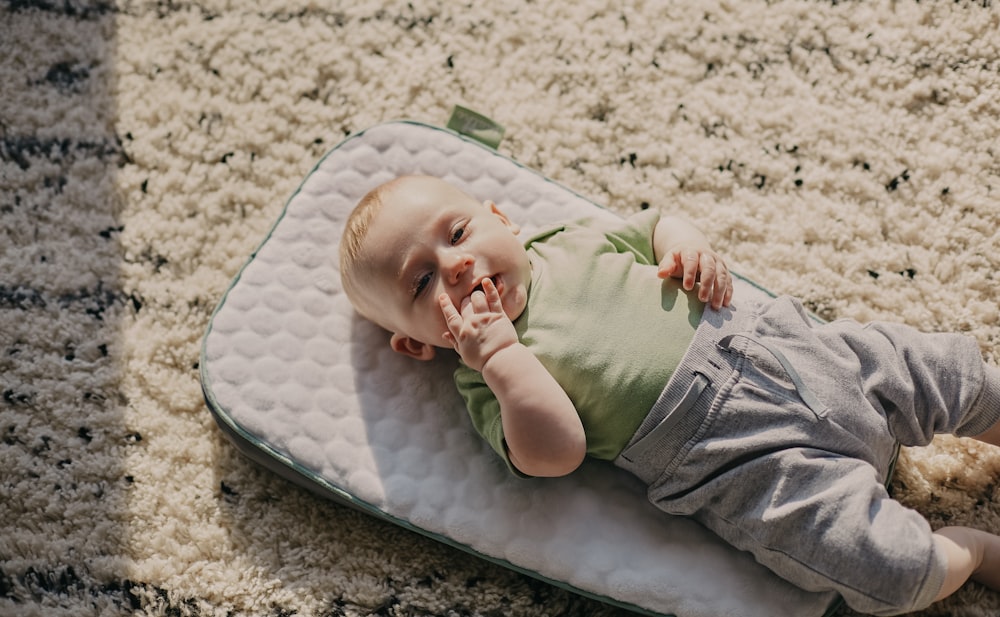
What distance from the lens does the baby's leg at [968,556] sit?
943 mm

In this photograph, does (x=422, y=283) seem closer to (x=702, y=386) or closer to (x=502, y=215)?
(x=502, y=215)

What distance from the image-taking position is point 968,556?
37.9 inches

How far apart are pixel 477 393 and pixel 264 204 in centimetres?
53

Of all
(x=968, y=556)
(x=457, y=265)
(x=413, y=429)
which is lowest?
Result: (x=413, y=429)

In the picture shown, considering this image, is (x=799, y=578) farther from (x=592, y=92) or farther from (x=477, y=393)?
(x=592, y=92)

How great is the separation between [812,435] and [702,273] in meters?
0.22

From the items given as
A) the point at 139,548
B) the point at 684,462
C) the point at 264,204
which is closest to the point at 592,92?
the point at 264,204

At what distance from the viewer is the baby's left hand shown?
104 cm

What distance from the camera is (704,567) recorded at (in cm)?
101

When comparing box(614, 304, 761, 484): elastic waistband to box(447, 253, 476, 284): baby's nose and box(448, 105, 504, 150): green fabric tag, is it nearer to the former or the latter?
box(447, 253, 476, 284): baby's nose

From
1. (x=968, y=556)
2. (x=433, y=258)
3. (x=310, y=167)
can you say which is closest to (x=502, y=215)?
(x=433, y=258)

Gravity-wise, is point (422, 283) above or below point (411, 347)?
above

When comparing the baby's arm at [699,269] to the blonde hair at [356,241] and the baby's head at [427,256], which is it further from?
the blonde hair at [356,241]

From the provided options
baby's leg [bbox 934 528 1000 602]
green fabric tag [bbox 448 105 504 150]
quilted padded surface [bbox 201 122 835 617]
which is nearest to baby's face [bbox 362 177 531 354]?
quilted padded surface [bbox 201 122 835 617]
